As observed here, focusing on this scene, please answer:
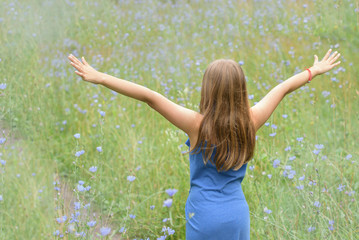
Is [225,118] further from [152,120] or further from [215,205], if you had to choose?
[152,120]

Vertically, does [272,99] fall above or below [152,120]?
above

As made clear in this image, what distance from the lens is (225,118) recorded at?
208cm

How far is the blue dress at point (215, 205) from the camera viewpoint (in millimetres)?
2008

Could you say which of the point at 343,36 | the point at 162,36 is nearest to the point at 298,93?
the point at 343,36

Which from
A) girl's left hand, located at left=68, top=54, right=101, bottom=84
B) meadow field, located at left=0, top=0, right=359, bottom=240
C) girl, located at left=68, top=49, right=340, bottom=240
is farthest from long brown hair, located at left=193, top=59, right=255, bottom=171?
girl's left hand, located at left=68, top=54, right=101, bottom=84

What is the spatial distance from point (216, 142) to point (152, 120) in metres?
2.28

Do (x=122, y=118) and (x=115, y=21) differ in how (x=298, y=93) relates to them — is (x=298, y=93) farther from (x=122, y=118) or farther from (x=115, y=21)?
(x=115, y=21)

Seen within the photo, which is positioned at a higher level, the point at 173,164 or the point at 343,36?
the point at 343,36

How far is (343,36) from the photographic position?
18.8 ft

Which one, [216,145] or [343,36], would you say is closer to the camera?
[216,145]

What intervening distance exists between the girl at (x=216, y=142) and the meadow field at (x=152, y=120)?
18 cm

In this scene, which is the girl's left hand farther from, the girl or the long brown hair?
the long brown hair

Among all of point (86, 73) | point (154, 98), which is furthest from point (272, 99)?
point (86, 73)

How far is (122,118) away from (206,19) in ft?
11.5
